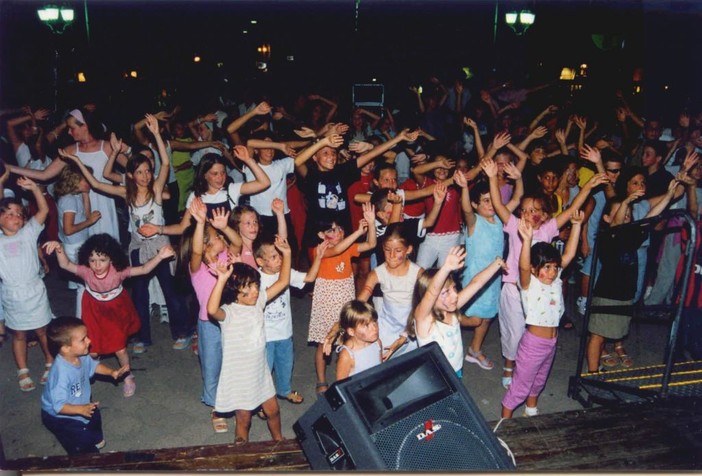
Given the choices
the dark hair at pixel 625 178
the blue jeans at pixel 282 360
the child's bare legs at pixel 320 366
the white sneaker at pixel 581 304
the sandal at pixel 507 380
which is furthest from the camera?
the white sneaker at pixel 581 304

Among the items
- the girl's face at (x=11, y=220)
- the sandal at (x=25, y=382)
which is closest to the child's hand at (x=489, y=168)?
the girl's face at (x=11, y=220)

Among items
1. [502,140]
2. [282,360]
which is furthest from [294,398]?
[502,140]

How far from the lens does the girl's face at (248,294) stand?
3389 millimetres

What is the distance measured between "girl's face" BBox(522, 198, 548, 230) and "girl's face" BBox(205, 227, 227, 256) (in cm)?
247

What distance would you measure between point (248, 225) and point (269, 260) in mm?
445

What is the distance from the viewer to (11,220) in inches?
163

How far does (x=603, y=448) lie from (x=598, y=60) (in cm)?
1357

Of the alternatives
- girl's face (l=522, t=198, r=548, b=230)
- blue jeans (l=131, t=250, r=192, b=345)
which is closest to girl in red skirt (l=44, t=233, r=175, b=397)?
blue jeans (l=131, t=250, r=192, b=345)

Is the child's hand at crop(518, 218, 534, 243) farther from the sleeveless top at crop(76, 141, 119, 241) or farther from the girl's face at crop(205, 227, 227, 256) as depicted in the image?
the sleeveless top at crop(76, 141, 119, 241)

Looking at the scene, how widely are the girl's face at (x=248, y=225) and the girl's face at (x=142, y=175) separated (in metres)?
1.10

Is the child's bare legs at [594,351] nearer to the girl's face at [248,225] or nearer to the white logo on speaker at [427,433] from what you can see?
the white logo on speaker at [427,433]

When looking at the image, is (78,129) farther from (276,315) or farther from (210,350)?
(276,315)

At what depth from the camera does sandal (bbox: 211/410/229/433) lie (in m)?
4.04

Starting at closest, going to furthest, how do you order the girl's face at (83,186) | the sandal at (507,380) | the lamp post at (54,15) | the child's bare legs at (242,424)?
1. the child's bare legs at (242,424)
2. the sandal at (507,380)
3. the girl's face at (83,186)
4. the lamp post at (54,15)
